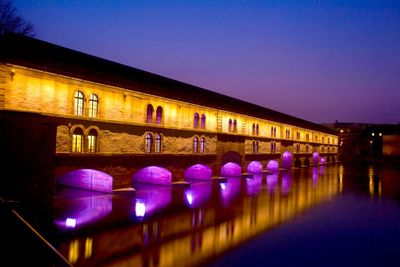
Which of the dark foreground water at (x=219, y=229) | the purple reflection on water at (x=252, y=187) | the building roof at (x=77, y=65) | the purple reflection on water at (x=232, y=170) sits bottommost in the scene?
the dark foreground water at (x=219, y=229)

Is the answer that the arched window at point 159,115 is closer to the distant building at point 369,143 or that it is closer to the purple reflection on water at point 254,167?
the purple reflection on water at point 254,167

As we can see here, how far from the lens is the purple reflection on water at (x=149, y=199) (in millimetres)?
17944

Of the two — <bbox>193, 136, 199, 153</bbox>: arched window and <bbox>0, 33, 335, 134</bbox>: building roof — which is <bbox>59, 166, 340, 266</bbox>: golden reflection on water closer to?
<bbox>193, 136, 199, 153</bbox>: arched window

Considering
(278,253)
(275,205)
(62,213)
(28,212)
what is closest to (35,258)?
(28,212)

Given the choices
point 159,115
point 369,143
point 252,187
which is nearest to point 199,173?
point 252,187

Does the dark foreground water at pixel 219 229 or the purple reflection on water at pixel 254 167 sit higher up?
the purple reflection on water at pixel 254 167

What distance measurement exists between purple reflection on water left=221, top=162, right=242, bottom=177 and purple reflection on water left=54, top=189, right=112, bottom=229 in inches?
713

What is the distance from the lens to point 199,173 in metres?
31.2

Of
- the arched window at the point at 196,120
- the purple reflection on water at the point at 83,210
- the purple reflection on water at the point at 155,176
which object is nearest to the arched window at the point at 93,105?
the purple reflection on water at the point at 83,210

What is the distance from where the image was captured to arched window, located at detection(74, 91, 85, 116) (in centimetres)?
1827

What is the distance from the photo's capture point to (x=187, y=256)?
11.5 metres

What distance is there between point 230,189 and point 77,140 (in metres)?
13.8

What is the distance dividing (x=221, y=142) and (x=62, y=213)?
57.2ft

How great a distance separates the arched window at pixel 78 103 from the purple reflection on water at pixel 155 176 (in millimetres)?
8330
